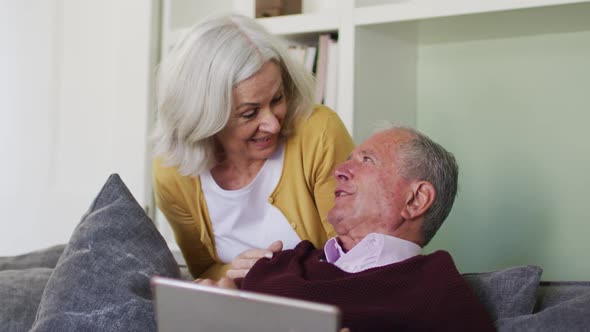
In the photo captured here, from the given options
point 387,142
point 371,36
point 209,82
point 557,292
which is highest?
point 371,36

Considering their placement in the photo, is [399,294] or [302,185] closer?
[399,294]

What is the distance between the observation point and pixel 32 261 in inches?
84.5

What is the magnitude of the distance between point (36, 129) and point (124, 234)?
168 centimetres

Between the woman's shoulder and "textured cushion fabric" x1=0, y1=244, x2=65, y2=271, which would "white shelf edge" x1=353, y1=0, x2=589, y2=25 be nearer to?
the woman's shoulder

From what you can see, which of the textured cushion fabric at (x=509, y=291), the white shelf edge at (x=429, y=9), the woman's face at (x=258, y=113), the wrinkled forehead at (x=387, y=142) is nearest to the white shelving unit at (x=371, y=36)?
the white shelf edge at (x=429, y=9)

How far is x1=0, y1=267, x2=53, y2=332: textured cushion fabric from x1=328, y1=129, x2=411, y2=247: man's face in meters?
0.69

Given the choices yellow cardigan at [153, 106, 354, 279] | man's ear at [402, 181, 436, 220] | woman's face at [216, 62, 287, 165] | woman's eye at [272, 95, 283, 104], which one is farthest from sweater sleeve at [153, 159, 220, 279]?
man's ear at [402, 181, 436, 220]

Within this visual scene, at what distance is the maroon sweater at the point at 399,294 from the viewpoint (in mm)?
1465

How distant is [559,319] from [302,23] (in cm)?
156

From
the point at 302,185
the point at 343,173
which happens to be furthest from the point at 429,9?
the point at 343,173

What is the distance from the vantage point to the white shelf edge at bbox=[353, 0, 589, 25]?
7.82ft

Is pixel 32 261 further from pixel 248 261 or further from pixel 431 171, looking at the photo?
pixel 431 171

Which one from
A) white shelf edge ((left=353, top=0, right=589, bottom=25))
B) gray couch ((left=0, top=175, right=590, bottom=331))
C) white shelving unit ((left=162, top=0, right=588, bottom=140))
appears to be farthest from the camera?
white shelving unit ((left=162, top=0, right=588, bottom=140))

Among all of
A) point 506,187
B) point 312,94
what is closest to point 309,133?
point 312,94
